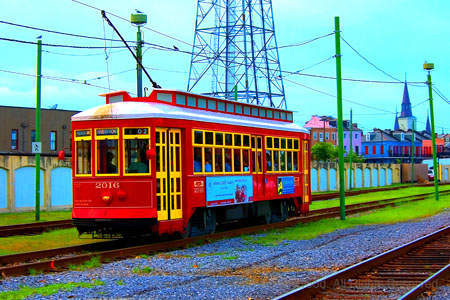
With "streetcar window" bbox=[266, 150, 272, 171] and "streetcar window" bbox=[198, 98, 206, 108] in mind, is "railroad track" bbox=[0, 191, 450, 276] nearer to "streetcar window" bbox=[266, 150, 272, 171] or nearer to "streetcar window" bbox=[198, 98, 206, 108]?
"streetcar window" bbox=[266, 150, 272, 171]

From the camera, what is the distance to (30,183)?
28422 millimetres

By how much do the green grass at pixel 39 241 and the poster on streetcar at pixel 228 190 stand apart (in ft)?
10.2

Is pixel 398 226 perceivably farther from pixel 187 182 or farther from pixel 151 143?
pixel 151 143

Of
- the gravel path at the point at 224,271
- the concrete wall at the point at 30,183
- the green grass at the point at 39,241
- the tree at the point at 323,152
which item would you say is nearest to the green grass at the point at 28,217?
the concrete wall at the point at 30,183

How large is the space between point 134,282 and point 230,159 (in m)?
7.31

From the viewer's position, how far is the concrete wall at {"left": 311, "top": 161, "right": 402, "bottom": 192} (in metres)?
50.3

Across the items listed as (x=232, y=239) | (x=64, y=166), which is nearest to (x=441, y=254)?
(x=232, y=239)

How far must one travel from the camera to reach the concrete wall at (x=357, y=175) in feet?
165

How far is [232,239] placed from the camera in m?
16.3

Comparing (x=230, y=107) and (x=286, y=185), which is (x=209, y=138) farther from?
(x=286, y=185)

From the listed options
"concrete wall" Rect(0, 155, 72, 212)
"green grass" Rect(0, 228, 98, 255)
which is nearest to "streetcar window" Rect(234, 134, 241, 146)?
"green grass" Rect(0, 228, 98, 255)

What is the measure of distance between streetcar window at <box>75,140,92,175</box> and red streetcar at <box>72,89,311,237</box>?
0.07ft

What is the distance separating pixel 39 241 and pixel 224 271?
23.4 feet

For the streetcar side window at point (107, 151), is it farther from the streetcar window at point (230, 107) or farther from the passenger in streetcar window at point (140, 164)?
the streetcar window at point (230, 107)
